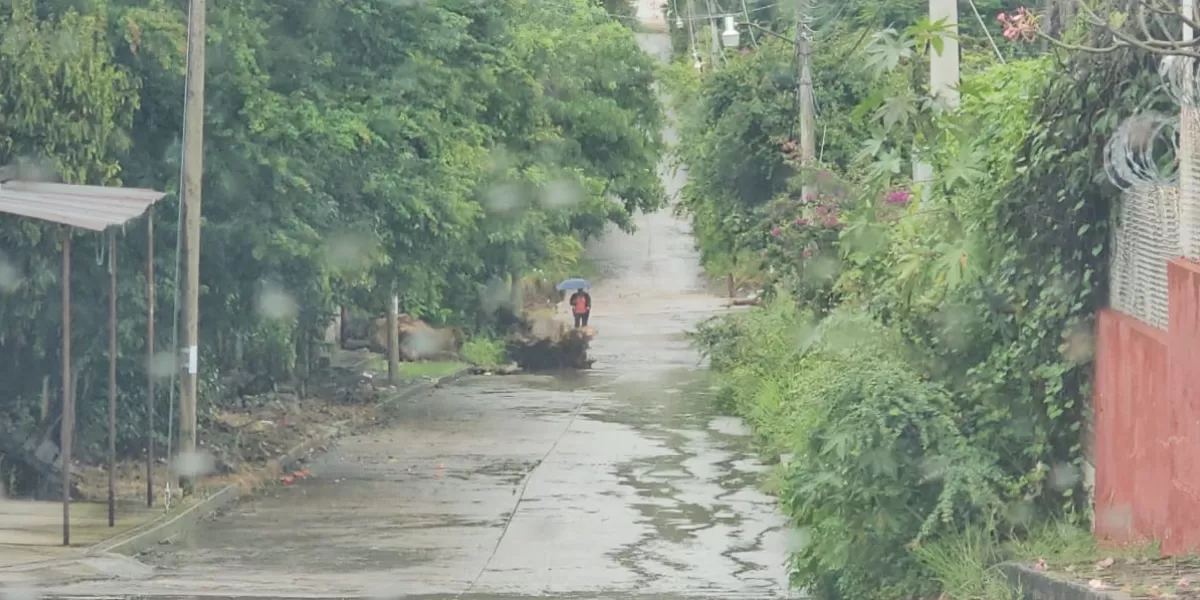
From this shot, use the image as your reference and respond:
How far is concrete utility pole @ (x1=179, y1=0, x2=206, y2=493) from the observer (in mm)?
18719

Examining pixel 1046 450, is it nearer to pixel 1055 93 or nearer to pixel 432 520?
pixel 1055 93

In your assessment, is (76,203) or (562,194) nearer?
(76,203)

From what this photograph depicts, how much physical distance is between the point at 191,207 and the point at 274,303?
3.06 m

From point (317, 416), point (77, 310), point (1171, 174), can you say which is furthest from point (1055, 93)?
point (317, 416)

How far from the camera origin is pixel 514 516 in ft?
63.6

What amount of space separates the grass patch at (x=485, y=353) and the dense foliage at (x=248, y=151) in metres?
17.1

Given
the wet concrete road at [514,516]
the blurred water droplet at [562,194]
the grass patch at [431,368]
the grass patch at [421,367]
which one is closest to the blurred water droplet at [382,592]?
the wet concrete road at [514,516]

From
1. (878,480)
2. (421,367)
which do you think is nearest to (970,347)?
(878,480)

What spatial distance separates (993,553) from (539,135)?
2472 centimetres

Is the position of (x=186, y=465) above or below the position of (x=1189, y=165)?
below

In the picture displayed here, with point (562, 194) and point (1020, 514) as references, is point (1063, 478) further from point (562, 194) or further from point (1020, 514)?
point (562, 194)

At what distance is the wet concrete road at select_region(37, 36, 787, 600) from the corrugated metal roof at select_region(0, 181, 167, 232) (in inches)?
117

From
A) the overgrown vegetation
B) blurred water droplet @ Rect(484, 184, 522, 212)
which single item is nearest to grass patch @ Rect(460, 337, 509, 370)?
blurred water droplet @ Rect(484, 184, 522, 212)

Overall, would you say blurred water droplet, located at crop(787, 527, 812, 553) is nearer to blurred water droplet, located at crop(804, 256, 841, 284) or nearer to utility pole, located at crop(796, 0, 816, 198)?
blurred water droplet, located at crop(804, 256, 841, 284)
